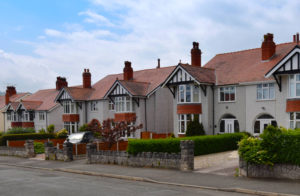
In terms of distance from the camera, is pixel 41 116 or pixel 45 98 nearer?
pixel 41 116

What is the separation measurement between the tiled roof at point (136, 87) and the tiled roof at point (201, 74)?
281 inches

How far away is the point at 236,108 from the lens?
2823 centimetres

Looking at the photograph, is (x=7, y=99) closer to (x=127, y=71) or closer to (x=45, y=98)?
(x=45, y=98)

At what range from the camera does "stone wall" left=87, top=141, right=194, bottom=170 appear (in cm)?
1653

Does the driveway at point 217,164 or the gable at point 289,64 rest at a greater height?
the gable at point 289,64

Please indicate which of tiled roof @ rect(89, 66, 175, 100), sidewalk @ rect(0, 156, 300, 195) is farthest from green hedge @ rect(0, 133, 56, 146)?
sidewalk @ rect(0, 156, 300, 195)

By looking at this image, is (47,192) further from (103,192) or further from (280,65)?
(280,65)

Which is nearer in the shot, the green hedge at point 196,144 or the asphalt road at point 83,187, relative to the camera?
the asphalt road at point 83,187

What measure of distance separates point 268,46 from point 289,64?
5.81 meters

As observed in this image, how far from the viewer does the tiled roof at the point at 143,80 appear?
36125 millimetres

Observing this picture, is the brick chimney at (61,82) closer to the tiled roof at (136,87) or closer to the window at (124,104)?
the window at (124,104)

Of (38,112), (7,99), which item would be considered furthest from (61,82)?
(7,99)

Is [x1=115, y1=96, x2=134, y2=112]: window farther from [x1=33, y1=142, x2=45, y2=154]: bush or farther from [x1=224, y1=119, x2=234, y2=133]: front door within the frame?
[x1=224, y1=119, x2=234, y2=133]: front door

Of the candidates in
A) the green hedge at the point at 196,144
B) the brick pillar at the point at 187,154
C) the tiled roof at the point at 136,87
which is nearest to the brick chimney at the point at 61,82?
the tiled roof at the point at 136,87
